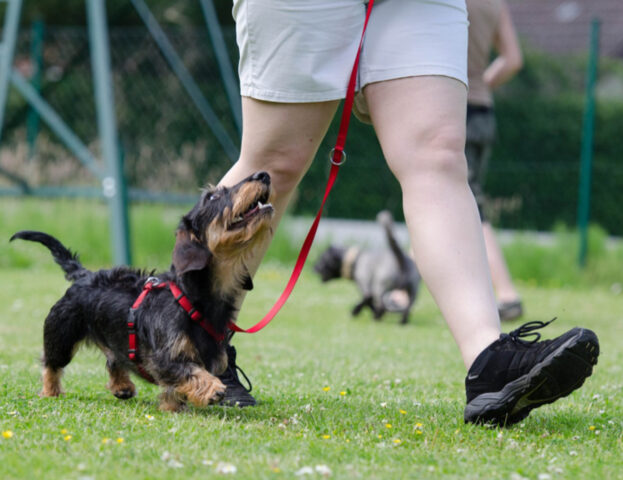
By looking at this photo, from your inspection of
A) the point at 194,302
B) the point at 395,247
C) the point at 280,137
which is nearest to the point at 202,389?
the point at 194,302

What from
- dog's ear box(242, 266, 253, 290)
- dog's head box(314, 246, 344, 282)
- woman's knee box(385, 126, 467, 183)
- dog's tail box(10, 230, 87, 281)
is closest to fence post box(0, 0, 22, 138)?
dog's head box(314, 246, 344, 282)

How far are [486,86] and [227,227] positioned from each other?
14.0 feet

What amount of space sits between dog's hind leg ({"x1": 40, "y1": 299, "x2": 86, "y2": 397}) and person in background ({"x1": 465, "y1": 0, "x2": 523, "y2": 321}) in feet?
12.1

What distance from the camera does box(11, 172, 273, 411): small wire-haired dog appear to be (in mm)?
3391

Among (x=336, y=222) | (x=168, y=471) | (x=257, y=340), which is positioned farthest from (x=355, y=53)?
(x=336, y=222)

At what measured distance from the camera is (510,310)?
7.18 m

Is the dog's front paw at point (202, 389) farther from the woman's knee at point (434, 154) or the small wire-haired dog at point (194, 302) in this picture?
the woman's knee at point (434, 154)

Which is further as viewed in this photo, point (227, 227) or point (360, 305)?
point (360, 305)

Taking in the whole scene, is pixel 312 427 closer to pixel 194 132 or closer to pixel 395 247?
pixel 395 247

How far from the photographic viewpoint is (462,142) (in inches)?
132

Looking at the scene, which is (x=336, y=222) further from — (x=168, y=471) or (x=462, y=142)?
(x=168, y=471)

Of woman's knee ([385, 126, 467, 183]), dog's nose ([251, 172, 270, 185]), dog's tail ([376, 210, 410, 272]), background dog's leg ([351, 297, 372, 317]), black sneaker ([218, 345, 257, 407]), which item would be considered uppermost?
woman's knee ([385, 126, 467, 183])

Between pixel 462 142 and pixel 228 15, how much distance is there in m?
15.1

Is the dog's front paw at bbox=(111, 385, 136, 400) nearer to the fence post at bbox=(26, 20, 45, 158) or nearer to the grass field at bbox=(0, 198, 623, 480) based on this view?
the grass field at bbox=(0, 198, 623, 480)
